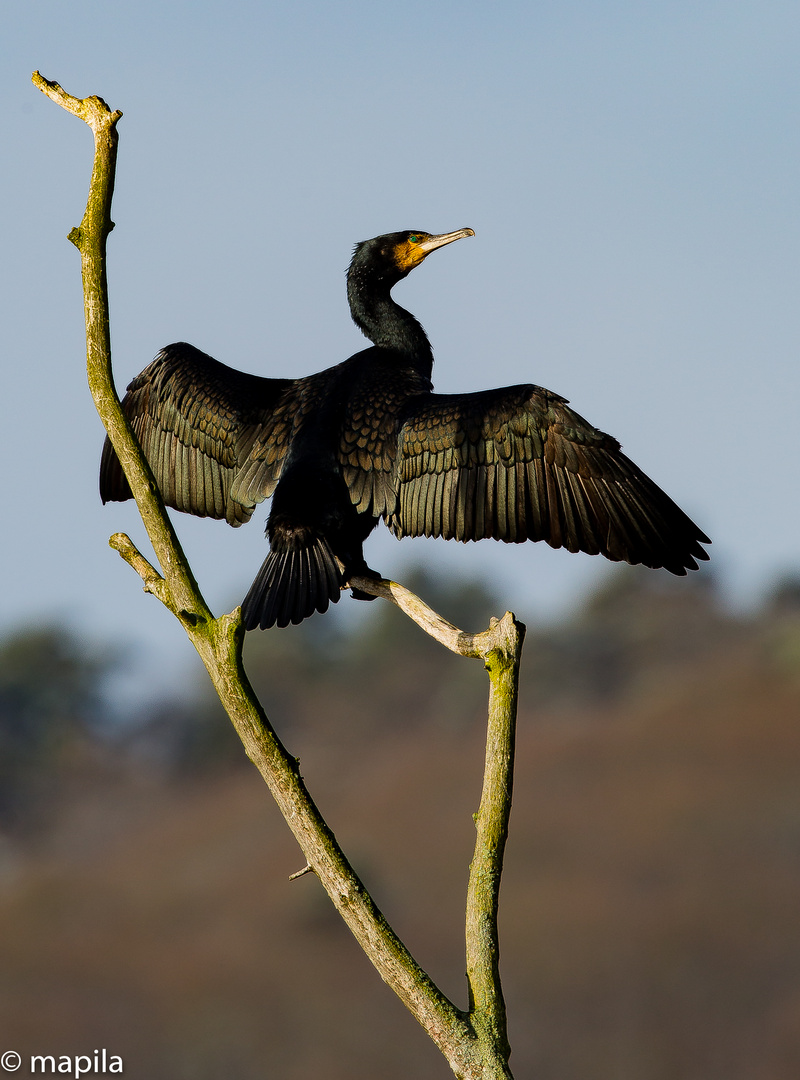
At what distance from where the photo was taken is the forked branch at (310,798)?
12.9 ft

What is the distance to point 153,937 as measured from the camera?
40.2m

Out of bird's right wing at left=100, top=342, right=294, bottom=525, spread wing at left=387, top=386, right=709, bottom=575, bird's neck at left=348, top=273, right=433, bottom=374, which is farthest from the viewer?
bird's neck at left=348, top=273, right=433, bottom=374

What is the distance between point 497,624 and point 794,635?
49.4 metres

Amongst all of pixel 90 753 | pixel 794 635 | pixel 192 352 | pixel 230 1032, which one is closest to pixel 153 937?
pixel 230 1032

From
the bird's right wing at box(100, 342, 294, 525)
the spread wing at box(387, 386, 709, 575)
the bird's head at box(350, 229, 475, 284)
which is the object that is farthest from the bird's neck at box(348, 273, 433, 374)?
the spread wing at box(387, 386, 709, 575)

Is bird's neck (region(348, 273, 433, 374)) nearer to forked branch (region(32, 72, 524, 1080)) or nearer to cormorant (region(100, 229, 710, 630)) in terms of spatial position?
cormorant (region(100, 229, 710, 630))

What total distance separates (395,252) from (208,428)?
132 cm

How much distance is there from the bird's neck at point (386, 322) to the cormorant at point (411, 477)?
25 cm

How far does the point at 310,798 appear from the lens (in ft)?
13.6

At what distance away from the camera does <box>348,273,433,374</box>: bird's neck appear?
6.58 meters

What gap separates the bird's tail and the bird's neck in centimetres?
153

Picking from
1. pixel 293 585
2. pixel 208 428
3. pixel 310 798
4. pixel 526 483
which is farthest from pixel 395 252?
pixel 310 798

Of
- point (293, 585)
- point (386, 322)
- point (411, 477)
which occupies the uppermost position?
point (386, 322)

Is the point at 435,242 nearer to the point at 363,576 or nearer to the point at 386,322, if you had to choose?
the point at 386,322
